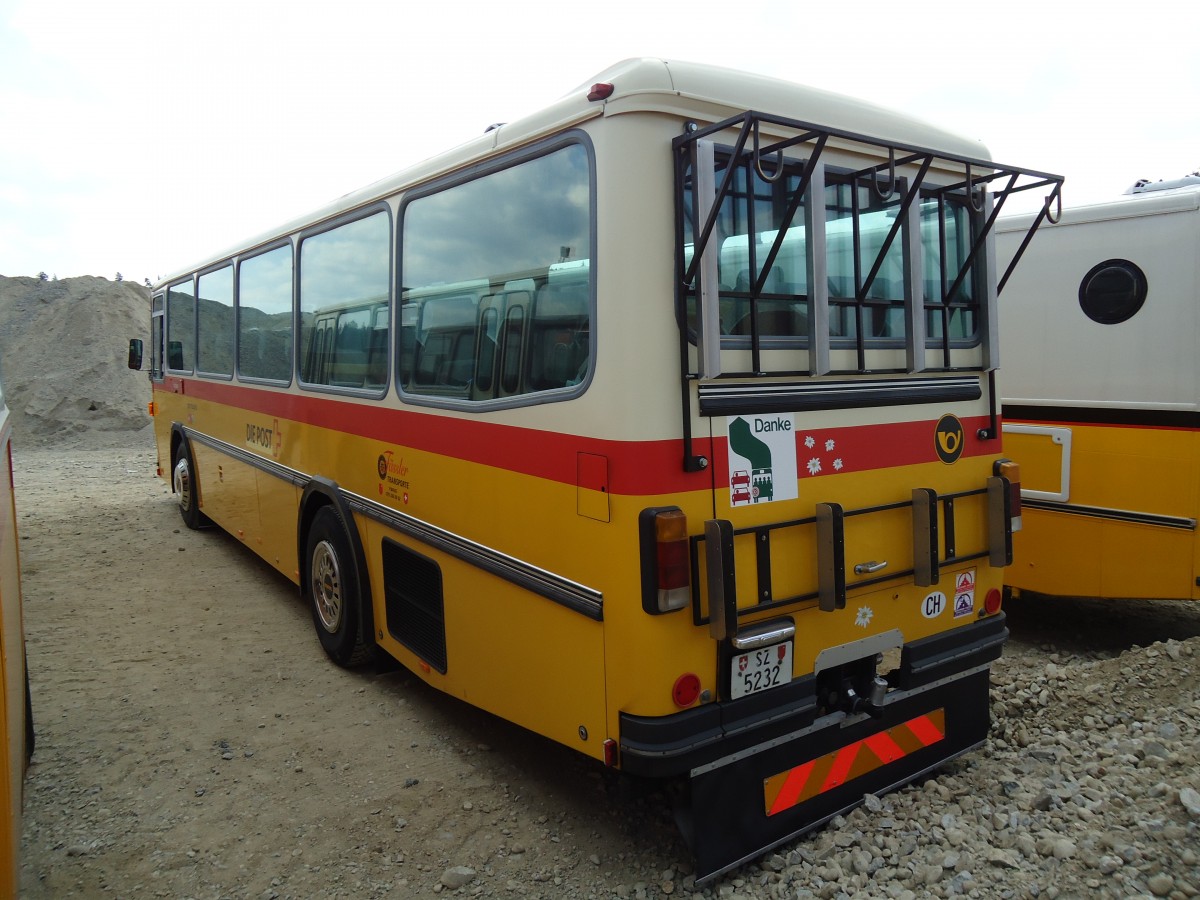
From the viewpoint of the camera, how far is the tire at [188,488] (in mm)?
8828

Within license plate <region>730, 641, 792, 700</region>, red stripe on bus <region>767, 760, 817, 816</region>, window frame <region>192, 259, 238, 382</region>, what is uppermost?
window frame <region>192, 259, 238, 382</region>

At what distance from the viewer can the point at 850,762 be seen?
337 cm

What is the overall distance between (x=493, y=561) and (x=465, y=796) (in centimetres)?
108

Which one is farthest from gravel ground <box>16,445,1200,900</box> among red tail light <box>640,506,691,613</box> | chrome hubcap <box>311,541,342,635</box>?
red tail light <box>640,506,691,613</box>

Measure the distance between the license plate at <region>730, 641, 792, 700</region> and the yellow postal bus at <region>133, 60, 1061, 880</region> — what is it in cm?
1

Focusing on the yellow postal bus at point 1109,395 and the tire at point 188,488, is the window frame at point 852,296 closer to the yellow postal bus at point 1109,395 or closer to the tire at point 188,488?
the yellow postal bus at point 1109,395

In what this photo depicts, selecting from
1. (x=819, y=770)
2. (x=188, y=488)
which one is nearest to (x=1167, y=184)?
(x=819, y=770)

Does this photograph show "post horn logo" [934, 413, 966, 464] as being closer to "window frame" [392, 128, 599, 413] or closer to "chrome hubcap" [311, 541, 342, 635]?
"window frame" [392, 128, 599, 413]

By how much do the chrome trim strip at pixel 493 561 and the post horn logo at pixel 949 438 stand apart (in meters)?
1.64

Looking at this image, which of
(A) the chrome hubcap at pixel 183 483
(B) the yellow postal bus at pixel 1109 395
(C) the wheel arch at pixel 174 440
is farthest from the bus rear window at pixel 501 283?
(C) the wheel arch at pixel 174 440

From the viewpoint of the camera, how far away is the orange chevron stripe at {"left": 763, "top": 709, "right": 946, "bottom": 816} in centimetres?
314

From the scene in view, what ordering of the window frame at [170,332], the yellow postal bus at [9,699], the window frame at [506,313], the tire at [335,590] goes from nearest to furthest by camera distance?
the yellow postal bus at [9,699], the window frame at [506,313], the tire at [335,590], the window frame at [170,332]

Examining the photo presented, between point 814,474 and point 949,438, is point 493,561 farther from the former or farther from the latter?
point 949,438

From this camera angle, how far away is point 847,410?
10.6ft
